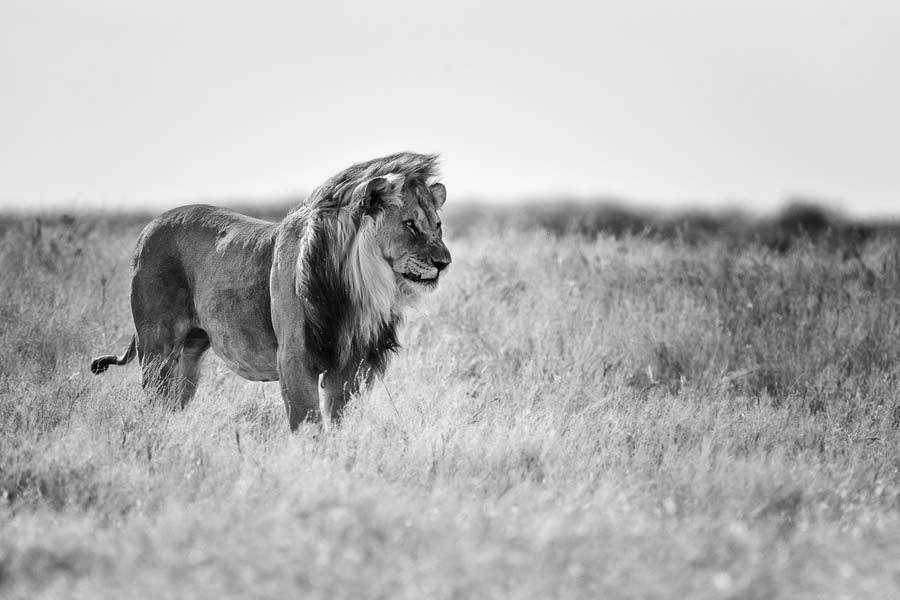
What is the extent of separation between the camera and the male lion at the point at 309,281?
595 cm

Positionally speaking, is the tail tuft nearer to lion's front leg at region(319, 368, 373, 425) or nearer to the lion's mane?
lion's front leg at region(319, 368, 373, 425)

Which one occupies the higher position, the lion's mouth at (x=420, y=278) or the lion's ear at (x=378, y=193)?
the lion's ear at (x=378, y=193)

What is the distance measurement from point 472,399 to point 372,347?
1.74 meters

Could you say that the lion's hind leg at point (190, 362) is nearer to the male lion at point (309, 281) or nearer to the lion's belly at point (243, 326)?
the male lion at point (309, 281)

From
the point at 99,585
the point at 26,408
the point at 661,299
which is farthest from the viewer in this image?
the point at 661,299

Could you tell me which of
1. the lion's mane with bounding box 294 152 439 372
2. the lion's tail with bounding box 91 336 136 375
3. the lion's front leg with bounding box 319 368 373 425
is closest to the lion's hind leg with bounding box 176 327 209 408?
the lion's tail with bounding box 91 336 136 375

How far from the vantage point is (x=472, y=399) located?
7805mm

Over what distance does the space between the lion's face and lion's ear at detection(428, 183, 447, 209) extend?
276 mm

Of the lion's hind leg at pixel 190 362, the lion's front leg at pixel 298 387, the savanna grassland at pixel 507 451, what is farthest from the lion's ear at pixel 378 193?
the lion's hind leg at pixel 190 362

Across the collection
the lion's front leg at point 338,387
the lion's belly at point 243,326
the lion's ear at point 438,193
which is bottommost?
the lion's front leg at point 338,387

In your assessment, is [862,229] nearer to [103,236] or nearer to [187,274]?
[103,236]

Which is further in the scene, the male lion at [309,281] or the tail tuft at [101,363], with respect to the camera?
the tail tuft at [101,363]

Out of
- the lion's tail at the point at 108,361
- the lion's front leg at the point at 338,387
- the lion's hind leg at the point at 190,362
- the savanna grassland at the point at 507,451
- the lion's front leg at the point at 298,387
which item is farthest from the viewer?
the lion's tail at the point at 108,361

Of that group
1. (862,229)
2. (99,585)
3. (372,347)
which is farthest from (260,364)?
(862,229)
